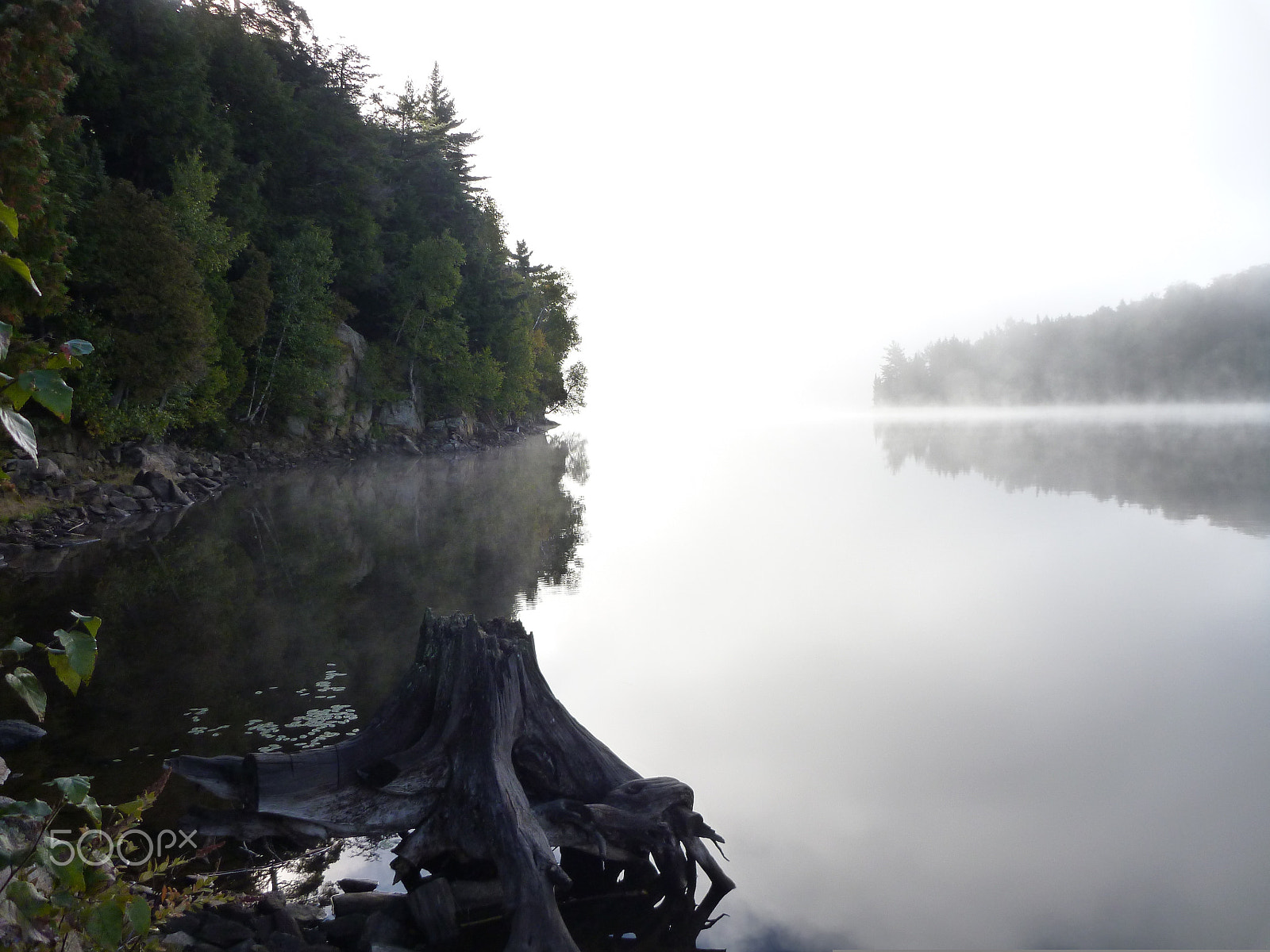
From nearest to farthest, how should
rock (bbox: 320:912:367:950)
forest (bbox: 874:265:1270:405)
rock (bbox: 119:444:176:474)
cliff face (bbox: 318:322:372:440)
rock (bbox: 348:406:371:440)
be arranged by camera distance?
1. rock (bbox: 320:912:367:950)
2. rock (bbox: 119:444:176:474)
3. cliff face (bbox: 318:322:372:440)
4. rock (bbox: 348:406:371:440)
5. forest (bbox: 874:265:1270:405)

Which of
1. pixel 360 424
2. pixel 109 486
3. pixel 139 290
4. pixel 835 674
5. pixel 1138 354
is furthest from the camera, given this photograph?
pixel 1138 354

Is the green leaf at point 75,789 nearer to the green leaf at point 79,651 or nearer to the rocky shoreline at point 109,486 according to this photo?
the green leaf at point 79,651

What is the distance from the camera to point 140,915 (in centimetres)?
230

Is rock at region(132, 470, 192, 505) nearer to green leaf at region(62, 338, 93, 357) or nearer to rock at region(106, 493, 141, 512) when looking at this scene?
rock at region(106, 493, 141, 512)

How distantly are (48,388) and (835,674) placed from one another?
9934 millimetres

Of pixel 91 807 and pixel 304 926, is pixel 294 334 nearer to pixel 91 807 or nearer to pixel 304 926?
pixel 304 926

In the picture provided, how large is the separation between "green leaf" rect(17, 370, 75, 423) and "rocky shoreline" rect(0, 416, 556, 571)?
12228 millimetres

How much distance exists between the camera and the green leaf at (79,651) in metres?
1.96

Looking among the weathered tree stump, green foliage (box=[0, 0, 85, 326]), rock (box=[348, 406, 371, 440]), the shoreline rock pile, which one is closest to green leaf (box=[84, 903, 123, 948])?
the shoreline rock pile

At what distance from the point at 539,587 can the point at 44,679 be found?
24.6 ft

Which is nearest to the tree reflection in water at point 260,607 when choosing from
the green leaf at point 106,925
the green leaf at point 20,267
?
the green leaf at point 106,925

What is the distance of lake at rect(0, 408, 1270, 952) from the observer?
5965 millimetres

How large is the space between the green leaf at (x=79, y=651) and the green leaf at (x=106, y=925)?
2.55 feet

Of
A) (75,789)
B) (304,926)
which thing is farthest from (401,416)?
(75,789)
